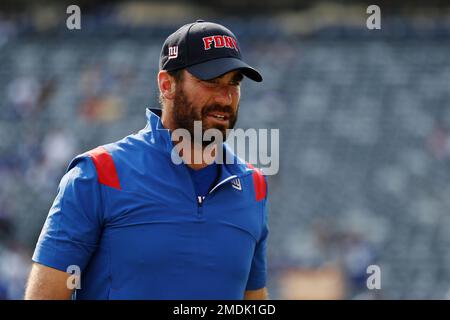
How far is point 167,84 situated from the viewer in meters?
2.44

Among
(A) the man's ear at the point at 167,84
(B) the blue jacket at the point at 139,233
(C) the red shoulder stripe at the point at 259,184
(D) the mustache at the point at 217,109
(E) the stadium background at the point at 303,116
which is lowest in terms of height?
(B) the blue jacket at the point at 139,233

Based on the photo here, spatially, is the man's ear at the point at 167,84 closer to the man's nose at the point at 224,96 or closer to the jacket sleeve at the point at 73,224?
the man's nose at the point at 224,96

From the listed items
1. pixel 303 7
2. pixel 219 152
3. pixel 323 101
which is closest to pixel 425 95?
pixel 323 101

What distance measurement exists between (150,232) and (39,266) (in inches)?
11.7

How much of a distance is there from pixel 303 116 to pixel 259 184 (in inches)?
445

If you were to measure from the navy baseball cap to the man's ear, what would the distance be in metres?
0.03

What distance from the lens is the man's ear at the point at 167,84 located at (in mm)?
2420

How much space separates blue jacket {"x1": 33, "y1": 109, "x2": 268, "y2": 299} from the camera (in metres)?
2.23

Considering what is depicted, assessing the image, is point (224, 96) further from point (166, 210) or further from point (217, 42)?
point (166, 210)

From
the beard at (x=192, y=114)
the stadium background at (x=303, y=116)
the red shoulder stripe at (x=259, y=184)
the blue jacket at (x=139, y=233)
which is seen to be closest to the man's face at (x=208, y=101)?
the beard at (x=192, y=114)

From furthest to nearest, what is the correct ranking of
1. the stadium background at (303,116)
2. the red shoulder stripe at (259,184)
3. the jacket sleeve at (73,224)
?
the stadium background at (303,116), the red shoulder stripe at (259,184), the jacket sleeve at (73,224)

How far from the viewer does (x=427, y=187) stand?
39.6 feet

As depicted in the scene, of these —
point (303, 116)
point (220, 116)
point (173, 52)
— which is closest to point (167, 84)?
point (173, 52)

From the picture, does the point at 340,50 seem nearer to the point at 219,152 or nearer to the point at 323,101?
the point at 323,101
